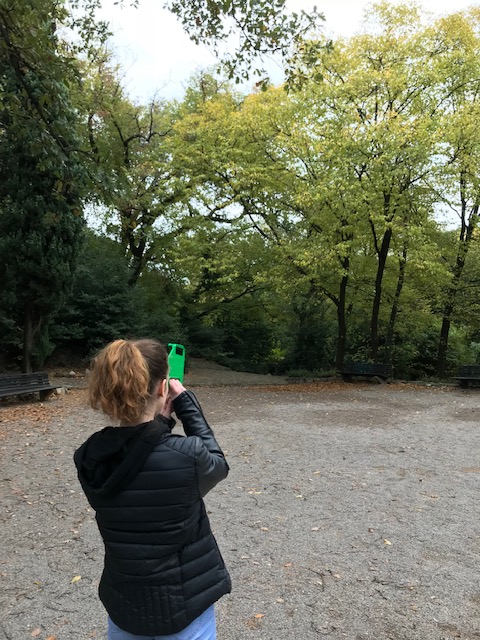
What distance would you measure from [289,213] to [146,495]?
16.0 meters

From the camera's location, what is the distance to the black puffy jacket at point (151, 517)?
1.58 m

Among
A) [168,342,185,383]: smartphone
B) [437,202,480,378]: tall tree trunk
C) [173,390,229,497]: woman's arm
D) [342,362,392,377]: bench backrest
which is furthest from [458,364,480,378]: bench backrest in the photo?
[173,390,229,497]: woman's arm

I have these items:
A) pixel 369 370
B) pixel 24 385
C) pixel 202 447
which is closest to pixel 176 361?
pixel 202 447

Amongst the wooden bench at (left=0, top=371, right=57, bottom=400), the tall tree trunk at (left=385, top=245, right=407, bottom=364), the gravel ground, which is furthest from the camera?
the tall tree trunk at (left=385, top=245, right=407, bottom=364)

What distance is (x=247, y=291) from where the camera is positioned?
21.1m

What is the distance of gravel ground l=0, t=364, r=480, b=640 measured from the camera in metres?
3.06

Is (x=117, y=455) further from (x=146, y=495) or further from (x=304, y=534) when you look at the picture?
(x=304, y=534)

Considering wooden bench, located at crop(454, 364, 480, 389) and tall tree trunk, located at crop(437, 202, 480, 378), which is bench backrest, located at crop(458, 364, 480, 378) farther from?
tall tree trunk, located at crop(437, 202, 480, 378)

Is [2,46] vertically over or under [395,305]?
over

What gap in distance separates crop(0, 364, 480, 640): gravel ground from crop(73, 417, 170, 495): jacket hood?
6.14 ft

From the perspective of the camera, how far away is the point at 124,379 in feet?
5.07

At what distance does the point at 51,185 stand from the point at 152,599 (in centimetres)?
1217

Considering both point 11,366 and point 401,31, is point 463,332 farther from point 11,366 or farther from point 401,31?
point 11,366

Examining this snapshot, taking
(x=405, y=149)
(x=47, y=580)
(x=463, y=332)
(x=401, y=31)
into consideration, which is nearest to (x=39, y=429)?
(x=47, y=580)
